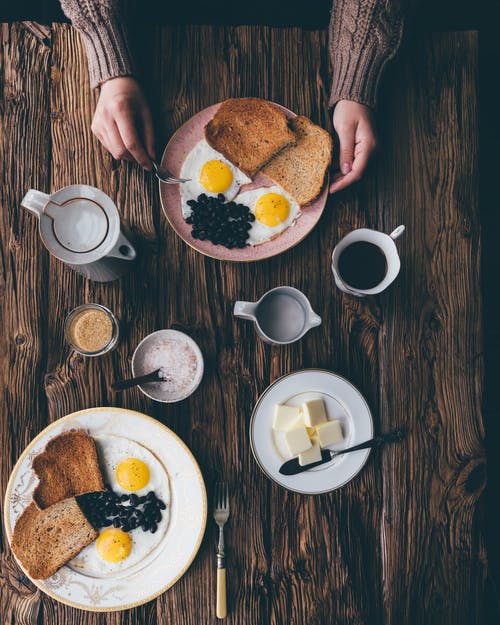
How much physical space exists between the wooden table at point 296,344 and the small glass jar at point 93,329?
53mm

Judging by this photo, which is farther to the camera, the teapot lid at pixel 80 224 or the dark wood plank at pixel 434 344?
the dark wood plank at pixel 434 344

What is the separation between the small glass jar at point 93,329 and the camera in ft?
4.01

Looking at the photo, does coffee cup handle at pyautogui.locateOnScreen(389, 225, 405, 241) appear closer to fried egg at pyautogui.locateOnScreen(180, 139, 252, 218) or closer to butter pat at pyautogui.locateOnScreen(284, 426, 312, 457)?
fried egg at pyautogui.locateOnScreen(180, 139, 252, 218)

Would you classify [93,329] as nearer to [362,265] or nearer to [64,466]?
[64,466]

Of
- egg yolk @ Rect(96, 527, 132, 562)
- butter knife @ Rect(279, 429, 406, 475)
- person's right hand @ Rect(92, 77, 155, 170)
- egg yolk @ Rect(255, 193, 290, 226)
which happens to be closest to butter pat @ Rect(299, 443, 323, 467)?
butter knife @ Rect(279, 429, 406, 475)

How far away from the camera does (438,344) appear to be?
1289 millimetres

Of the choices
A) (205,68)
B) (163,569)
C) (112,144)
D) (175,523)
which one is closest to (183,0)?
(205,68)

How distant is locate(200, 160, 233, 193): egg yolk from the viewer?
1.25 meters

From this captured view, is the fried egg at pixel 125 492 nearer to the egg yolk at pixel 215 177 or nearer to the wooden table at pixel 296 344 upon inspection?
the wooden table at pixel 296 344

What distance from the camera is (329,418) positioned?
1.25 metres

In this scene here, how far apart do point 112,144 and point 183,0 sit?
0.86 metres

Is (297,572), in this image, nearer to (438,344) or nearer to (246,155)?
(438,344)

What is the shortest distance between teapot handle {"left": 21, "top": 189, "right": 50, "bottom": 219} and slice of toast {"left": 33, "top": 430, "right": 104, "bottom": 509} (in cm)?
54

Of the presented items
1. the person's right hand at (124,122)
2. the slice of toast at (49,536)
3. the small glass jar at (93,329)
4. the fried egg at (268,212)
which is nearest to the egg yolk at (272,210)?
the fried egg at (268,212)
